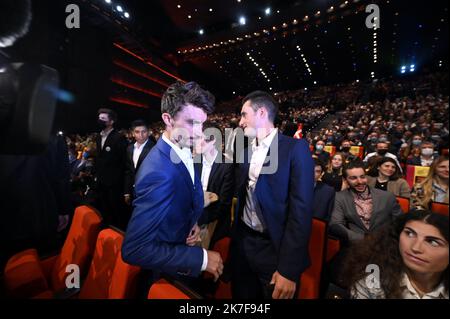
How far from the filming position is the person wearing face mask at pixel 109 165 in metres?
2.54

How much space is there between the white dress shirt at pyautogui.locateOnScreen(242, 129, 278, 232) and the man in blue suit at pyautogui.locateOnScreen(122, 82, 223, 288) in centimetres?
33

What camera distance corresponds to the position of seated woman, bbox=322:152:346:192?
2613mm

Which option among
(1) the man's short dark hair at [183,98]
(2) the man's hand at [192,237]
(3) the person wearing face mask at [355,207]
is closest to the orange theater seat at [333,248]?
(3) the person wearing face mask at [355,207]

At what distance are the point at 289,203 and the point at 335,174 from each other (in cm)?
210

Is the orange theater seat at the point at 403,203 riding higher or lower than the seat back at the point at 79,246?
higher

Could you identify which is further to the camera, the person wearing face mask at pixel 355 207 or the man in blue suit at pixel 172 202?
the person wearing face mask at pixel 355 207

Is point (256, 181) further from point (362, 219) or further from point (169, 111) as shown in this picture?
point (362, 219)

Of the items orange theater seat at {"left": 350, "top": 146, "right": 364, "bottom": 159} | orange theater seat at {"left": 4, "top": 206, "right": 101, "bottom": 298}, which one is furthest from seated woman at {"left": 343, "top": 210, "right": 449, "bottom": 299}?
orange theater seat at {"left": 4, "top": 206, "right": 101, "bottom": 298}

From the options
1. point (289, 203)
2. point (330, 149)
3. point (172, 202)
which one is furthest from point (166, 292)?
point (330, 149)

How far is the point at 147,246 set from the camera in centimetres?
63

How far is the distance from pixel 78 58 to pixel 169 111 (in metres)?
8.45

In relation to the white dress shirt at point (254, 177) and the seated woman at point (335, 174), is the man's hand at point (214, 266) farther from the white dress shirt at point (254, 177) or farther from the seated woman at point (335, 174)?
the seated woman at point (335, 174)

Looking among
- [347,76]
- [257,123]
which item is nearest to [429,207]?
[257,123]

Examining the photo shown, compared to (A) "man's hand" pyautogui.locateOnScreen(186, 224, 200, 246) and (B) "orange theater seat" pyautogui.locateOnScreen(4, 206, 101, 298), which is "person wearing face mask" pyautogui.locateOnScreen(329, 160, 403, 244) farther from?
(B) "orange theater seat" pyautogui.locateOnScreen(4, 206, 101, 298)
